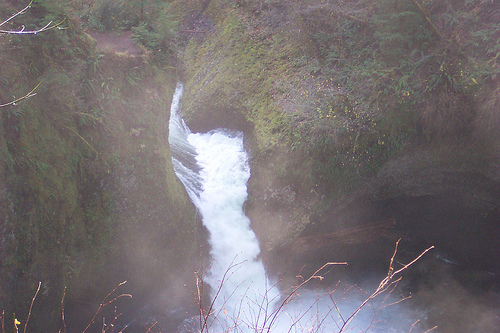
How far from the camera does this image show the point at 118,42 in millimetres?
9055

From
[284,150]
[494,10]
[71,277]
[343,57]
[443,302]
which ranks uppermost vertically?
[494,10]

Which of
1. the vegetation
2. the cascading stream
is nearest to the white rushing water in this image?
the cascading stream

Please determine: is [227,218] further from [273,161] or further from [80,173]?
[80,173]

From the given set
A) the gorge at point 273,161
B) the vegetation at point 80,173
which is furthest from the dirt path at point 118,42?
the vegetation at point 80,173

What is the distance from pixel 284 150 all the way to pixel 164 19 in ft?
18.6

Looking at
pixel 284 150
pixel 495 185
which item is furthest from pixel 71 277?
pixel 495 185

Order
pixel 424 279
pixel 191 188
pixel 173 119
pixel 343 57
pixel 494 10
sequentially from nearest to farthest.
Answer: pixel 494 10 → pixel 424 279 → pixel 191 188 → pixel 343 57 → pixel 173 119

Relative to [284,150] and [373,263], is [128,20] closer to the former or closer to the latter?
[284,150]

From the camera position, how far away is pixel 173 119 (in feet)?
46.4

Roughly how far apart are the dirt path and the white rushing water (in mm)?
3967

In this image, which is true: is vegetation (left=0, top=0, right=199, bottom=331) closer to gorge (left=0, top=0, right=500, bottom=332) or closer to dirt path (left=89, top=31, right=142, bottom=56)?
gorge (left=0, top=0, right=500, bottom=332)

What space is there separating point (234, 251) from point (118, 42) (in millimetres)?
7353

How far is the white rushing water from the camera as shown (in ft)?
29.3

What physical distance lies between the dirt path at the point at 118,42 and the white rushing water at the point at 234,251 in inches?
156
